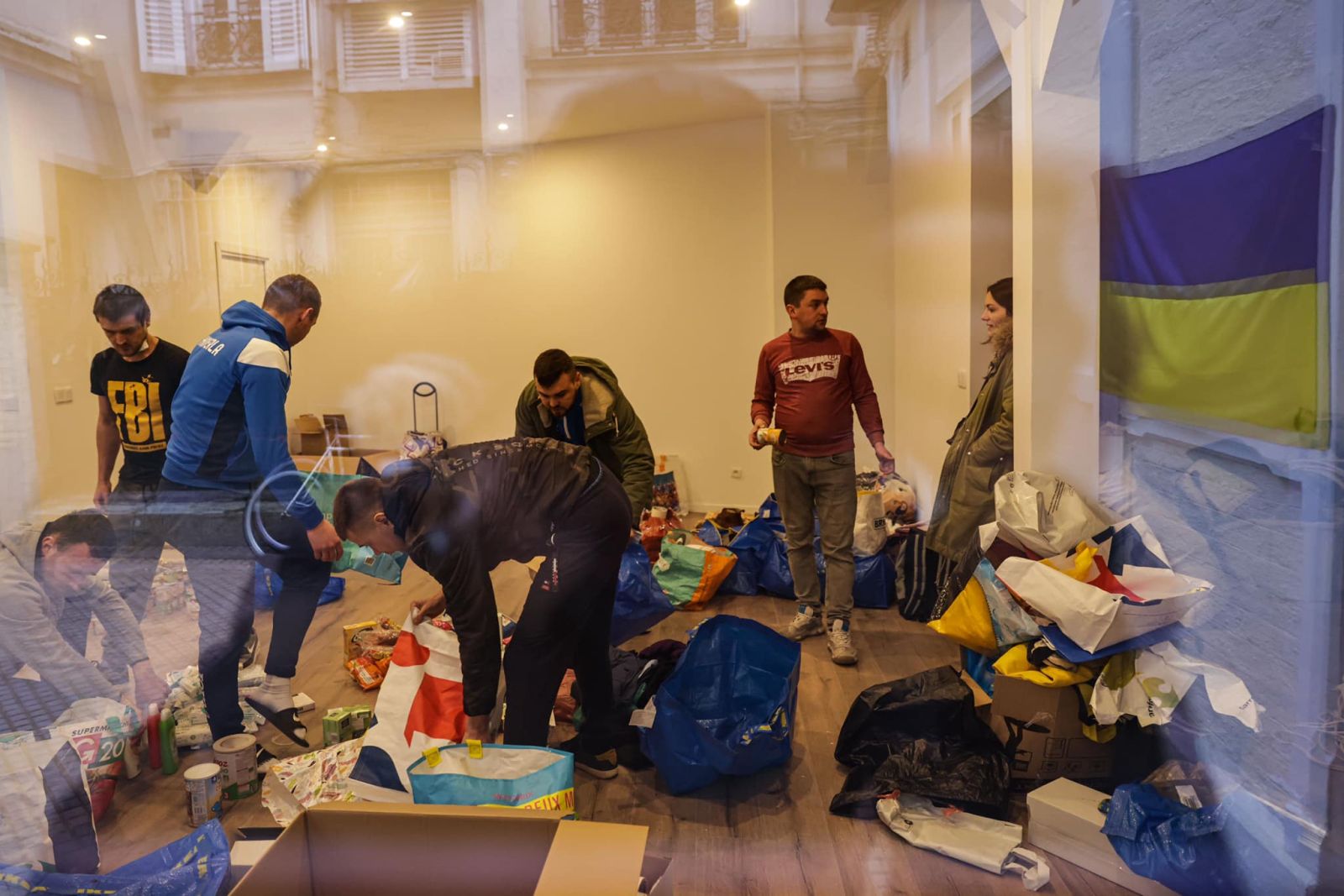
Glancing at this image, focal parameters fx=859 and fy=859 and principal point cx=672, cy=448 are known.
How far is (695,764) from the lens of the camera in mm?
1774

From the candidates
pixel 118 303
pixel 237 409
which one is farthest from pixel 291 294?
pixel 118 303

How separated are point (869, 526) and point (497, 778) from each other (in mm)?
1248

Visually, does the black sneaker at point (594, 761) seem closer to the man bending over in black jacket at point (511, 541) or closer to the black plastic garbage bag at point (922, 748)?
the man bending over in black jacket at point (511, 541)

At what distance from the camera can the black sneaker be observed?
1.87 m

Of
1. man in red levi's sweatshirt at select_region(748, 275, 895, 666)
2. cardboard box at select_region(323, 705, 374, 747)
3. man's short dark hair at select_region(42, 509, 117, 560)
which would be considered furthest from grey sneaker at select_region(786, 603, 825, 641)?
man's short dark hair at select_region(42, 509, 117, 560)

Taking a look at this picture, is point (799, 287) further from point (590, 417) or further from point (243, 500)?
point (243, 500)

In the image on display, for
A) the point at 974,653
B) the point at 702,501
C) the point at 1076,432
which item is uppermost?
the point at 1076,432

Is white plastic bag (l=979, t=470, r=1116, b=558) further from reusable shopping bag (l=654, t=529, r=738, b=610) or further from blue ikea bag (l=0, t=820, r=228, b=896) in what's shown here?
blue ikea bag (l=0, t=820, r=228, b=896)

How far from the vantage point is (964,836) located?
1619mm

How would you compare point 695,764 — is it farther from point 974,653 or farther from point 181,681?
point 181,681

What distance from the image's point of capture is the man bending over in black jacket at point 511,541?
5.20 feet

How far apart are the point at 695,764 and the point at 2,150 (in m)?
1.92

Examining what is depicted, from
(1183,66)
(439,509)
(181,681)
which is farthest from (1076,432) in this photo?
(181,681)

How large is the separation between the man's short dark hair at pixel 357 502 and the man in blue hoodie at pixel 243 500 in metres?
0.23
